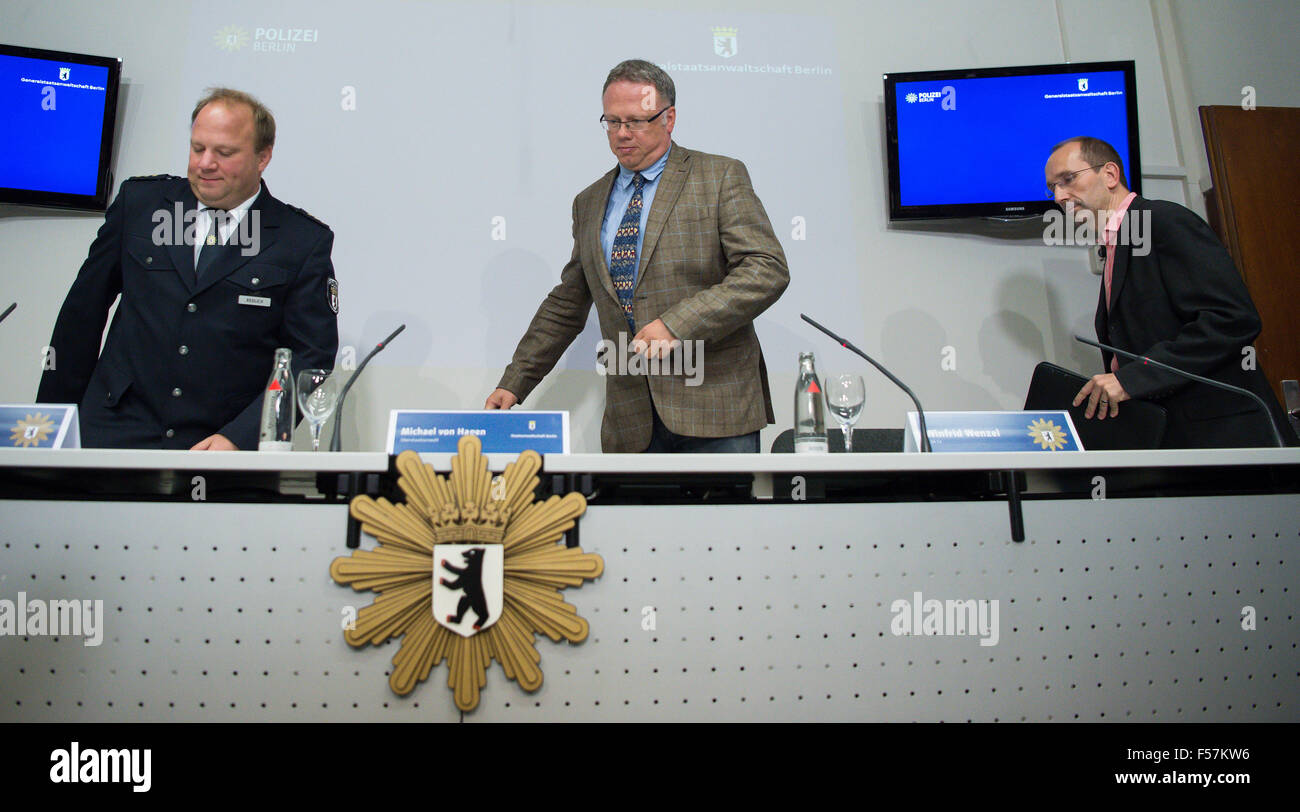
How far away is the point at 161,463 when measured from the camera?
134cm

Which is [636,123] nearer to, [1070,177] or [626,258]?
[626,258]

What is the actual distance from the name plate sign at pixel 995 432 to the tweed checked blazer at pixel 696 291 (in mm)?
609

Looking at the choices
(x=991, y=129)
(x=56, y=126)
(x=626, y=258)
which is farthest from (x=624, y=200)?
(x=56, y=126)

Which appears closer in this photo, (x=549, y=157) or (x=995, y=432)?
(x=995, y=432)

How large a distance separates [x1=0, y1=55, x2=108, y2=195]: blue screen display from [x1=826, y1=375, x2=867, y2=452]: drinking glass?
103 inches

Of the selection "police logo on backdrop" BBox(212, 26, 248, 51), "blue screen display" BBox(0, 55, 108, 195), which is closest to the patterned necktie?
"police logo on backdrop" BBox(212, 26, 248, 51)

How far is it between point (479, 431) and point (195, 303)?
1.01 m

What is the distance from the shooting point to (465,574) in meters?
1.35

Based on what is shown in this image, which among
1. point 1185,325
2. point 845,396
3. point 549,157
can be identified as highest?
point 549,157

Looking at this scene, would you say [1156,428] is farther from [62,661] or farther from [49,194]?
[49,194]

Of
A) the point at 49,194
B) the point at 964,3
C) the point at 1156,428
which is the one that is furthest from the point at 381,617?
the point at 964,3

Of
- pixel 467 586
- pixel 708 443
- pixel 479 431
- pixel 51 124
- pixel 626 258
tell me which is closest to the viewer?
pixel 467 586

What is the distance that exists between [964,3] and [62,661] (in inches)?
141

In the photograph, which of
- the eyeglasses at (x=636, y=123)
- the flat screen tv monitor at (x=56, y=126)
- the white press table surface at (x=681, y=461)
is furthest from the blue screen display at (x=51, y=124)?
the white press table surface at (x=681, y=461)
